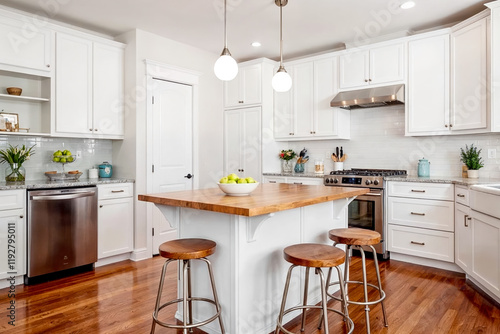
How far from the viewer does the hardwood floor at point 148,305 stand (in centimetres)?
235

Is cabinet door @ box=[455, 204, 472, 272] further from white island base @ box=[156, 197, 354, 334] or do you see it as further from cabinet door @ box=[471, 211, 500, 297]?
white island base @ box=[156, 197, 354, 334]

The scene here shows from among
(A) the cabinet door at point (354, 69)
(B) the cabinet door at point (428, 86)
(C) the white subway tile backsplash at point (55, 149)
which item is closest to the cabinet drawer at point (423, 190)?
(B) the cabinet door at point (428, 86)

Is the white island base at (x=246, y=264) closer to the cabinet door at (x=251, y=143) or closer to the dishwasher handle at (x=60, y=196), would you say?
the dishwasher handle at (x=60, y=196)

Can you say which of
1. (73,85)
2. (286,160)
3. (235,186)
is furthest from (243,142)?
(235,186)

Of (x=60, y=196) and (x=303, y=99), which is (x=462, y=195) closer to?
(x=303, y=99)

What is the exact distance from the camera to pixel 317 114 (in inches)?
187

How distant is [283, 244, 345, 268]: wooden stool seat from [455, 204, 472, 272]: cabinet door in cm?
179

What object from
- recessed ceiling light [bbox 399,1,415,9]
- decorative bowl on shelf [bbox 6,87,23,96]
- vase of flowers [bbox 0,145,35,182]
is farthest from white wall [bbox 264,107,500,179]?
decorative bowl on shelf [bbox 6,87,23,96]

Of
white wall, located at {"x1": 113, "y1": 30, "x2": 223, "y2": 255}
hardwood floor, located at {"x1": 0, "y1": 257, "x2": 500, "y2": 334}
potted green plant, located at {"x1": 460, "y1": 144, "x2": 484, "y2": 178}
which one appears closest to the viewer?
hardwood floor, located at {"x1": 0, "y1": 257, "x2": 500, "y2": 334}

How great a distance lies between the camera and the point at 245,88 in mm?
5125

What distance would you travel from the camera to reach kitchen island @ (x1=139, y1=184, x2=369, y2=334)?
6.73ft

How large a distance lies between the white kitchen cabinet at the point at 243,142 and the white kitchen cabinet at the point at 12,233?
2.76 m

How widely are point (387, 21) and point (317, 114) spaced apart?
4.56 ft

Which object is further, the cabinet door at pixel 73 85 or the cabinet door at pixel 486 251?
the cabinet door at pixel 73 85
